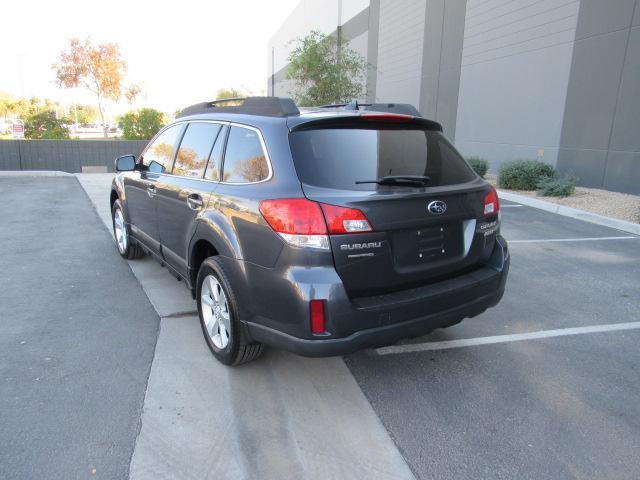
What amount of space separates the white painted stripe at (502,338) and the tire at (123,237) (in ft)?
11.5

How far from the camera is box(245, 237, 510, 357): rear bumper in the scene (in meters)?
2.61

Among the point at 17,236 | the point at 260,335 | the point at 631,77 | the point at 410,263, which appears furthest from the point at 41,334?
the point at 631,77

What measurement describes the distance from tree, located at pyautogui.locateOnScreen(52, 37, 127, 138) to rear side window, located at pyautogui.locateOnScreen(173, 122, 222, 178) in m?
32.9

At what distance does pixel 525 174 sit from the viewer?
12008 mm

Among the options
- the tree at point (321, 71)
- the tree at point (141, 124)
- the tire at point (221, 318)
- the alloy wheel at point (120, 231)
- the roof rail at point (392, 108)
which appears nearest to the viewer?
the tire at point (221, 318)

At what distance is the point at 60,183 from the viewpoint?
47.0 ft

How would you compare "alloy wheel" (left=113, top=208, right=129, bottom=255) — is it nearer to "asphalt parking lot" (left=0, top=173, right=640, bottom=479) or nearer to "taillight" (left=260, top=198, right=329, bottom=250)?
"asphalt parking lot" (left=0, top=173, right=640, bottom=479)

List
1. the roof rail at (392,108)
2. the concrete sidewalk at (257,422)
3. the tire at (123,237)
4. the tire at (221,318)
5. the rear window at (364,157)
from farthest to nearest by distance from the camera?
the tire at (123,237)
the roof rail at (392,108)
the tire at (221,318)
the rear window at (364,157)
the concrete sidewalk at (257,422)

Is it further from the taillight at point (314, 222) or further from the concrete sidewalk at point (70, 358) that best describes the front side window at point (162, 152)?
the taillight at point (314, 222)

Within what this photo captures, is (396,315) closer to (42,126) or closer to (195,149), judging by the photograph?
(195,149)

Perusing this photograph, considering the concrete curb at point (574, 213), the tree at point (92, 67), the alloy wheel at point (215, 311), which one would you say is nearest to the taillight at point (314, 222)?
the alloy wheel at point (215, 311)

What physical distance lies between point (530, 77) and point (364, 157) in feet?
41.4

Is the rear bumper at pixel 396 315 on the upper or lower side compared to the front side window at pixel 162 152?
lower

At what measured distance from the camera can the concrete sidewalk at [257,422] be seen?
238 cm
